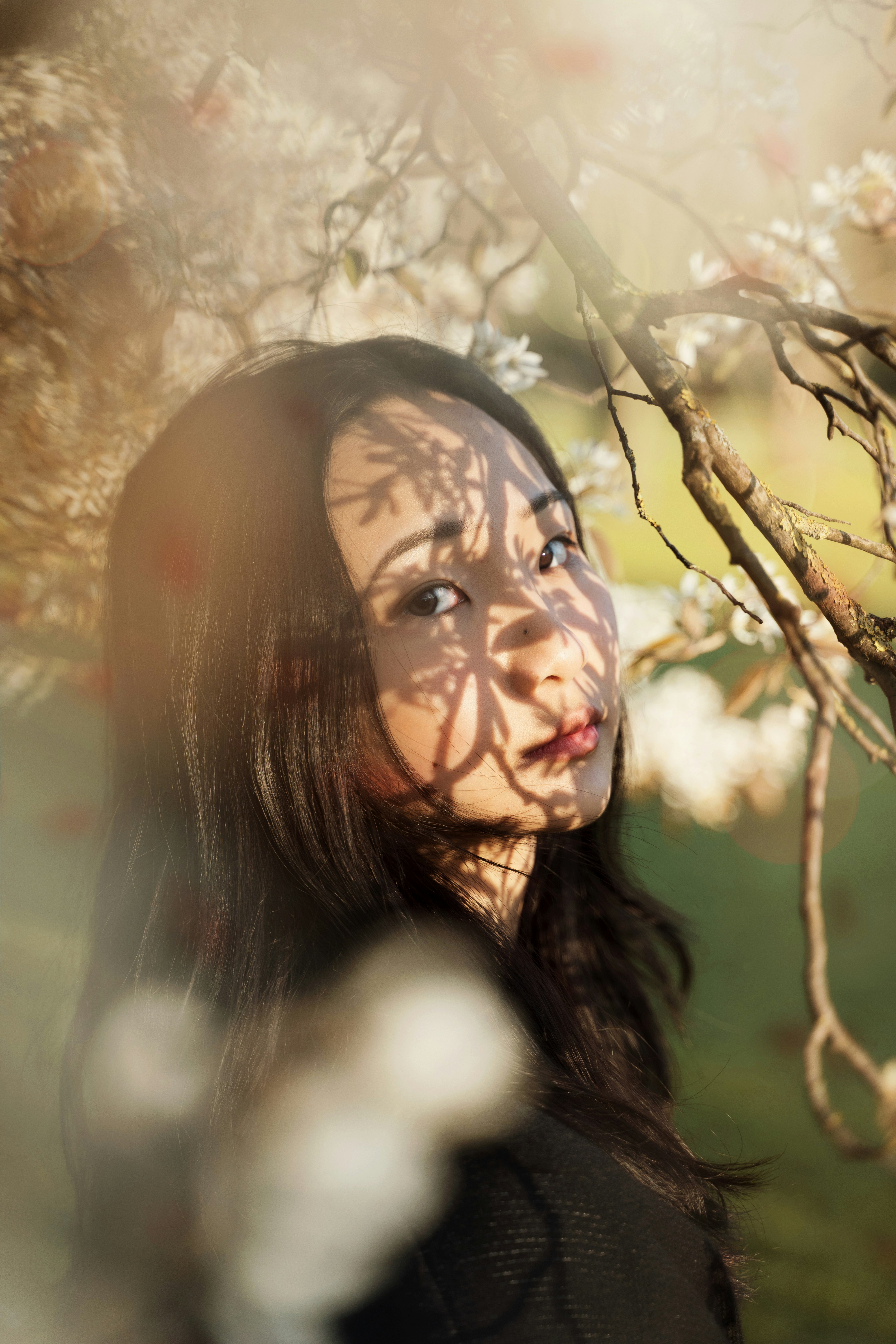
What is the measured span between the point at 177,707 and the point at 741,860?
179 cm

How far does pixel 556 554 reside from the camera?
2.99 ft

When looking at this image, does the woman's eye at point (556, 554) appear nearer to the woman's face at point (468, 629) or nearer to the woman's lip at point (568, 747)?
the woman's face at point (468, 629)

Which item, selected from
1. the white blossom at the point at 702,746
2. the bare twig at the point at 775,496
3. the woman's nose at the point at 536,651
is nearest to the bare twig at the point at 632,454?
the bare twig at the point at 775,496

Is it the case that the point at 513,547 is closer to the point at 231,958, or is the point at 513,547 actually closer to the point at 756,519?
the point at 756,519

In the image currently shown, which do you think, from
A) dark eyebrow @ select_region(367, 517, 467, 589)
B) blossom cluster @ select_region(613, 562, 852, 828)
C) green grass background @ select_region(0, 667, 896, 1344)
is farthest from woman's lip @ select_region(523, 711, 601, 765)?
green grass background @ select_region(0, 667, 896, 1344)

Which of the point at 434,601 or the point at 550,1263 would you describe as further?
the point at 434,601

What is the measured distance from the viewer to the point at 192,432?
36.5 inches

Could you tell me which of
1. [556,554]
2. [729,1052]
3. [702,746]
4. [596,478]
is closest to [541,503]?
[556,554]

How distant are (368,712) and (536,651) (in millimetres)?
178

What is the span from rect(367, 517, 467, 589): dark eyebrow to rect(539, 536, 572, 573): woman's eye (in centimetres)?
15

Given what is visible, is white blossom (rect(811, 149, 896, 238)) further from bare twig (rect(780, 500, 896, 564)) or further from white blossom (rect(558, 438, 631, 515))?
bare twig (rect(780, 500, 896, 564))

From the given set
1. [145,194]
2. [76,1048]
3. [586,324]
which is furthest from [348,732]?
[145,194]

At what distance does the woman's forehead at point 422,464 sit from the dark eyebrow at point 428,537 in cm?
2

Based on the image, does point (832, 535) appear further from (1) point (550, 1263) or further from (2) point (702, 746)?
(2) point (702, 746)
